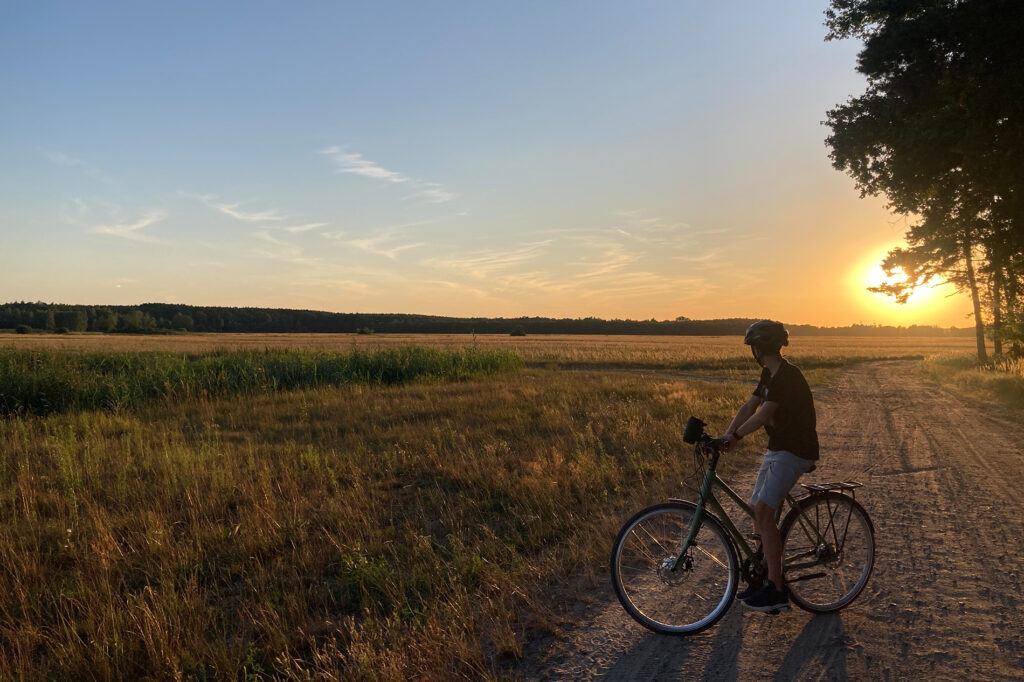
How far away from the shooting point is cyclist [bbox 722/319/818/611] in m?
4.03

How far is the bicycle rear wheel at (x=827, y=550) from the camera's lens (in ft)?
14.4

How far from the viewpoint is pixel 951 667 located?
11.8 ft

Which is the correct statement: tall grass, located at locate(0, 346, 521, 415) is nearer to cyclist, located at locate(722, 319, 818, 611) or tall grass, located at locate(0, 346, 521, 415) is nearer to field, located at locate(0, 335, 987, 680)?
field, located at locate(0, 335, 987, 680)

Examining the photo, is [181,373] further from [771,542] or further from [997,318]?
[997,318]

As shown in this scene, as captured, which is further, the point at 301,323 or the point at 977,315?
the point at 301,323

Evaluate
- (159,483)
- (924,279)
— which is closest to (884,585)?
(159,483)

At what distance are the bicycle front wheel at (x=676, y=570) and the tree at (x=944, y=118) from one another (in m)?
13.6

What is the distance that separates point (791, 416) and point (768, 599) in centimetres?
129

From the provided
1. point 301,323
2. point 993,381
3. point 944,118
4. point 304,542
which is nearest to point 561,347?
point 993,381

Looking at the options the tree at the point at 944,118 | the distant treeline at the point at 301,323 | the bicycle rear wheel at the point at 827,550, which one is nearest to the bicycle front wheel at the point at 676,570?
the bicycle rear wheel at the point at 827,550

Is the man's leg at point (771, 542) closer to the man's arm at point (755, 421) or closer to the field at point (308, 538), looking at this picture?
the man's arm at point (755, 421)

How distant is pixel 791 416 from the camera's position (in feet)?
13.3

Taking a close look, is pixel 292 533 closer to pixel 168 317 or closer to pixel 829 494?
pixel 829 494

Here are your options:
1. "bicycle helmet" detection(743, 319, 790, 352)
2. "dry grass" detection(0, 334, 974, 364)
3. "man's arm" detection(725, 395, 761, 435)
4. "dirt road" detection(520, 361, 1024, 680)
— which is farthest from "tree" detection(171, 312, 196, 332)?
"bicycle helmet" detection(743, 319, 790, 352)
